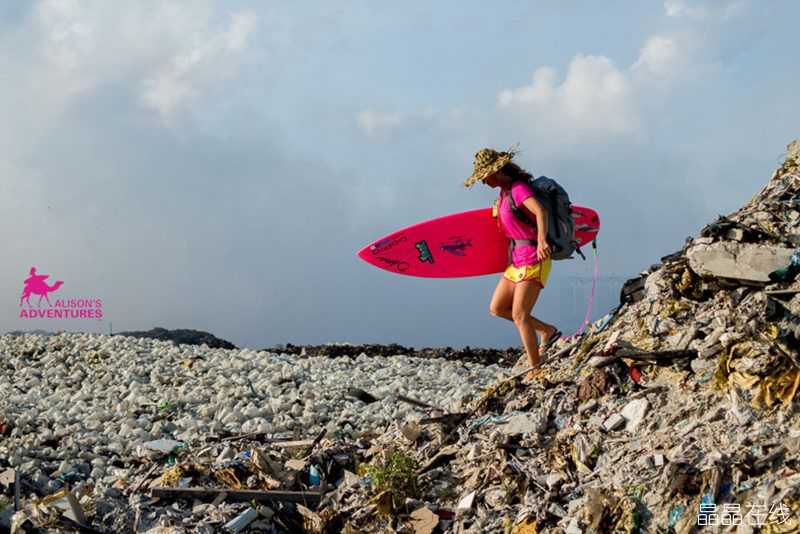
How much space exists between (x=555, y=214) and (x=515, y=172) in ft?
1.71

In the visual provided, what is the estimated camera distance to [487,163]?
6977 millimetres

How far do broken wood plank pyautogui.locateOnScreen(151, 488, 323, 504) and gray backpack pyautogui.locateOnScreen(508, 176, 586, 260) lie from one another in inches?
112

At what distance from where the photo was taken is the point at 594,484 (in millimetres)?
4840

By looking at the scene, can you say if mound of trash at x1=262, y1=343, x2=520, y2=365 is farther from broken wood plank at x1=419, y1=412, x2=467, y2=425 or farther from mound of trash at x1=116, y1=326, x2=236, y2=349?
broken wood plank at x1=419, y1=412, x2=467, y2=425

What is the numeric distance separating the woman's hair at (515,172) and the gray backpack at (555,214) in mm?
115

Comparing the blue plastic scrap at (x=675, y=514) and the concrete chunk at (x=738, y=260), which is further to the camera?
the concrete chunk at (x=738, y=260)

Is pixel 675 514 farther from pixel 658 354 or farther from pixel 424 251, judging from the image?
pixel 424 251

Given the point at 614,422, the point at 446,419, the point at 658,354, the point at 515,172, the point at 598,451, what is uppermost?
the point at 515,172

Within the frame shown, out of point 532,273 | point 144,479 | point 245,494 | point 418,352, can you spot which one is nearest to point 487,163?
point 532,273

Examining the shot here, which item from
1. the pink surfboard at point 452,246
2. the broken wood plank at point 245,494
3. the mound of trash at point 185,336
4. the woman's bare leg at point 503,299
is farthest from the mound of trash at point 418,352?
the broken wood plank at point 245,494

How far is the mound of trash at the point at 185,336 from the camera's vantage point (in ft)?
52.7

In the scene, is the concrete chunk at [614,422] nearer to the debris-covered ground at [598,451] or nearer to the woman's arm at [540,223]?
the debris-covered ground at [598,451]

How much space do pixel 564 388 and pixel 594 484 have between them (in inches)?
48.7

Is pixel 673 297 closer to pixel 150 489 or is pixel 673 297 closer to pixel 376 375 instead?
pixel 150 489
